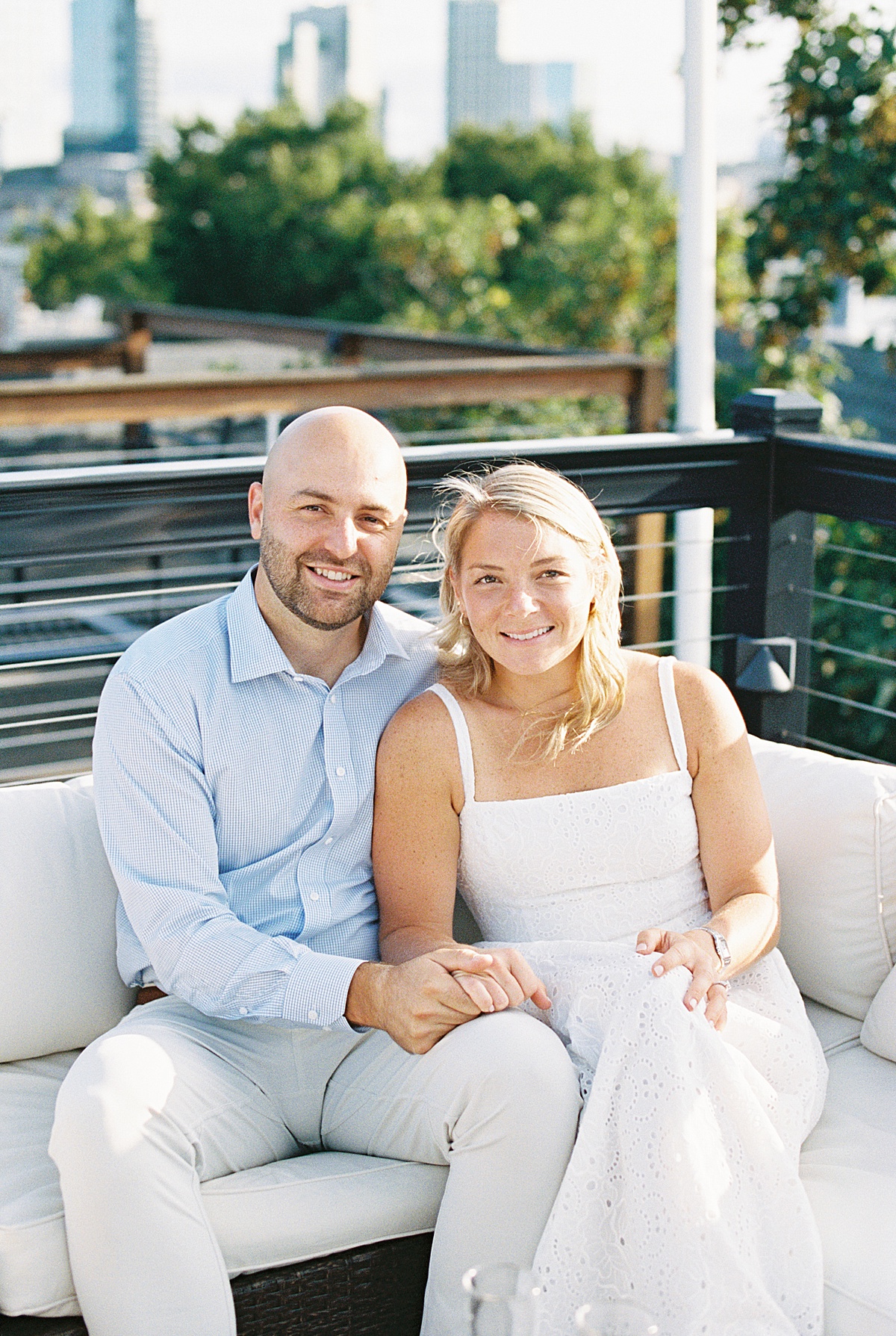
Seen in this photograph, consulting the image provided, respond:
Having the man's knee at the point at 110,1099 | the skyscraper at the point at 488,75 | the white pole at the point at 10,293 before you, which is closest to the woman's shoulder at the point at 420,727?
the man's knee at the point at 110,1099

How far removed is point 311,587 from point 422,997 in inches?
24.1

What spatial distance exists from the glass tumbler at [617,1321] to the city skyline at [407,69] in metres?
3.15

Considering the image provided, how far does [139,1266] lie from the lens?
1662mm

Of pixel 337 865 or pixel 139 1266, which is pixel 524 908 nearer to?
pixel 337 865

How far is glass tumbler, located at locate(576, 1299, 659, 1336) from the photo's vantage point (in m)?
1.22

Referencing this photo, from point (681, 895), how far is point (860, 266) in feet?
12.5

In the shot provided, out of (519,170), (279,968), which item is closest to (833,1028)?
(279,968)

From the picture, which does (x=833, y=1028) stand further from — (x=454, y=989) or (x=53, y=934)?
(x=53, y=934)

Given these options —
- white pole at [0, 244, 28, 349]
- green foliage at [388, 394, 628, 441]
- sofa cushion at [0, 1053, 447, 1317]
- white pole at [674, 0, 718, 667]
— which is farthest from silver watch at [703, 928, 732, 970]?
white pole at [0, 244, 28, 349]

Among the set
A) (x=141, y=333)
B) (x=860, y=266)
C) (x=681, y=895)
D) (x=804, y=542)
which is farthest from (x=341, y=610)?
(x=141, y=333)

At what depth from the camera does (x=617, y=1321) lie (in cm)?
123

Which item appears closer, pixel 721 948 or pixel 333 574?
pixel 721 948

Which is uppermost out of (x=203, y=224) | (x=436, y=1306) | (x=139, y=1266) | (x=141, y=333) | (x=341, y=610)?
(x=203, y=224)

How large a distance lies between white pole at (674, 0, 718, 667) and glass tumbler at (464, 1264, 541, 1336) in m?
2.36
